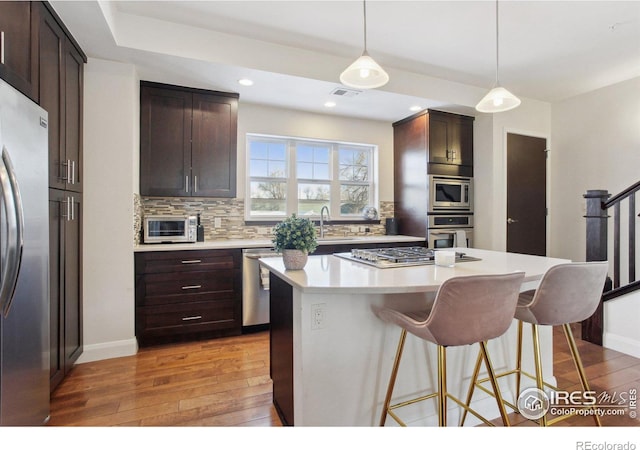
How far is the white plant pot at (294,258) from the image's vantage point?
1.69m

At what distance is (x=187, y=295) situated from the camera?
2.95m

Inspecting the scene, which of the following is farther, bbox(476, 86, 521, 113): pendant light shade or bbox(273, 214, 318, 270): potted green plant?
bbox(476, 86, 521, 113): pendant light shade

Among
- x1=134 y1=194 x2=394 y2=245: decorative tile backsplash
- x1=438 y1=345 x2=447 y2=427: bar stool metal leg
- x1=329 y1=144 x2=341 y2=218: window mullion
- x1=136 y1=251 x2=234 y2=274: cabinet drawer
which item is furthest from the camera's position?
x1=329 y1=144 x2=341 y2=218: window mullion

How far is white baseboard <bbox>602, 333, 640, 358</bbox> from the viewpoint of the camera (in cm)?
264

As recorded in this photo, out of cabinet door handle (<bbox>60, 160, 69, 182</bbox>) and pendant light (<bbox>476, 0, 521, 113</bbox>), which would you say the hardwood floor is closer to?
cabinet door handle (<bbox>60, 160, 69, 182</bbox>)

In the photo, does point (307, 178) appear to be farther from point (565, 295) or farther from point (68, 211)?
point (565, 295)

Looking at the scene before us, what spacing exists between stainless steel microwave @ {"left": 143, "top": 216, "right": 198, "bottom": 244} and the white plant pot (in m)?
1.88

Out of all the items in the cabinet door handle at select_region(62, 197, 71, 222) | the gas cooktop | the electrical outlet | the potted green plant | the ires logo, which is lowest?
the ires logo

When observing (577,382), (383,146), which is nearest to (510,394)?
(577,382)

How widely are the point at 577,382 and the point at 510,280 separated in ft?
5.05

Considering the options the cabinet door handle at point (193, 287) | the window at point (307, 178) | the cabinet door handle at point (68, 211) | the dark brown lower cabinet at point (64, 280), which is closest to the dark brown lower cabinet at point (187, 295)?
the cabinet door handle at point (193, 287)

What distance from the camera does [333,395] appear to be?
152cm

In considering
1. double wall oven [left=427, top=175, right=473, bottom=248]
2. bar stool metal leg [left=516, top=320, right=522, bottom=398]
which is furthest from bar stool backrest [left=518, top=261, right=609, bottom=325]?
double wall oven [left=427, top=175, right=473, bottom=248]

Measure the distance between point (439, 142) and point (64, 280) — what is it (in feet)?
12.7
